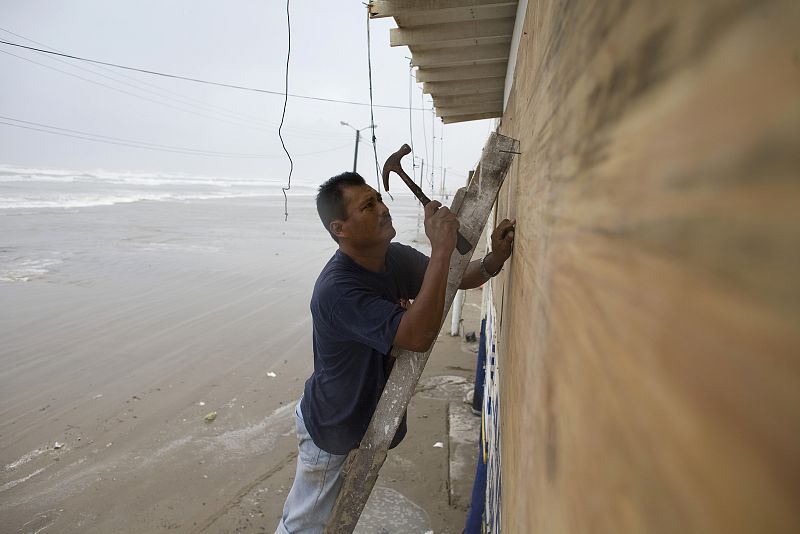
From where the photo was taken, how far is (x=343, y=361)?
220 centimetres

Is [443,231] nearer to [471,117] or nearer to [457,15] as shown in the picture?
[457,15]

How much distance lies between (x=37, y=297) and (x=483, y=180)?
430 inches

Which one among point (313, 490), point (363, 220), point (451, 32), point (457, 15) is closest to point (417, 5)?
point (457, 15)

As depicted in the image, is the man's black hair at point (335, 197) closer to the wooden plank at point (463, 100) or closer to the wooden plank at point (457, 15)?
the wooden plank at point (457, 15)

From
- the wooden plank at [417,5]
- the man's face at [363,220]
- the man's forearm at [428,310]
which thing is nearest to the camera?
the man's forearm at [428,310]

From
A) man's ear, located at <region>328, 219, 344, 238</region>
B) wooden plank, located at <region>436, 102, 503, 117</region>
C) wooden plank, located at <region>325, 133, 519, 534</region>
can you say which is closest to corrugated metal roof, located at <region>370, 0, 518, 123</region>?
wooden plank, located at <region>436, 102, 503, 117</region>

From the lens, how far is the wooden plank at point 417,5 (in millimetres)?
2490

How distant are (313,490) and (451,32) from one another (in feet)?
9.15

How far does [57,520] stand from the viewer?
4086 mm

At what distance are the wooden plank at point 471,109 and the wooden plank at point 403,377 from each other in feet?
12.8

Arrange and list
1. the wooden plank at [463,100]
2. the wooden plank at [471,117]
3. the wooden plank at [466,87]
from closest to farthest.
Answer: the wooden plank at [466,87], the wooden plank at [463,100], the wooden plank at [471,117]

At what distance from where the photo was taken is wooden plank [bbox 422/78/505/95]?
14.6ft

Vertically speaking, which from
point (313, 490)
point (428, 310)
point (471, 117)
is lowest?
point (313, 490)

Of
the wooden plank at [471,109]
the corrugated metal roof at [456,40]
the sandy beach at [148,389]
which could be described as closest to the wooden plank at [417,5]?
the corrugated metal roof at [456,40]
